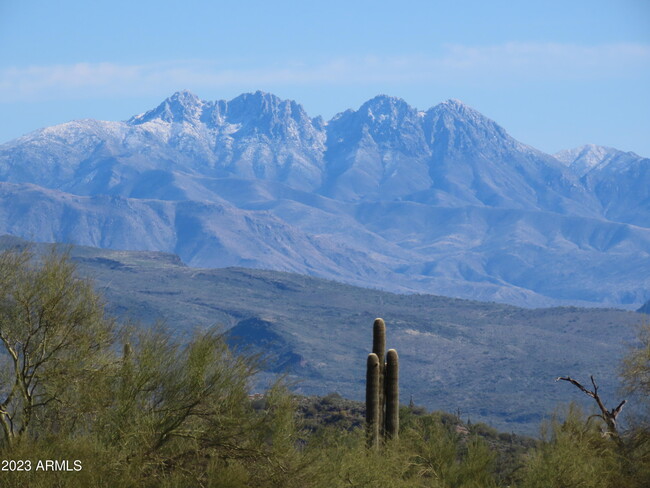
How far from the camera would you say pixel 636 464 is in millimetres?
28391

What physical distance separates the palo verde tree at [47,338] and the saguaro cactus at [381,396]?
22.3 feet

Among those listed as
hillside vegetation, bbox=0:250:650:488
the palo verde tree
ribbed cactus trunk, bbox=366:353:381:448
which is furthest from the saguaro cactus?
the palo verde tree

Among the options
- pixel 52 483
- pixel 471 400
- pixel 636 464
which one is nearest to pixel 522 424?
pixel 471 400

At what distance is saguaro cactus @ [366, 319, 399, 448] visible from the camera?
2864cm

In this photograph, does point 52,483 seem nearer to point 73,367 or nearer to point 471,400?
point 73,367

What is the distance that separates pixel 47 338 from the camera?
25531mm

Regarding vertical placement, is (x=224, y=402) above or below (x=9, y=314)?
below

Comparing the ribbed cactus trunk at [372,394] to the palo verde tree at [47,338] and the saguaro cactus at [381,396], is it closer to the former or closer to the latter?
the saguaro cactus at [381,396]

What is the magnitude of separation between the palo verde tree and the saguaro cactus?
268 inches

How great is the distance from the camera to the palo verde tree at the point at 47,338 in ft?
81.5

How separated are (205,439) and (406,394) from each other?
173m

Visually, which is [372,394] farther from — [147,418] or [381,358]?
[147,418]

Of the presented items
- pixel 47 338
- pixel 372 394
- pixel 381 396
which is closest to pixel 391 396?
pixel 381 396

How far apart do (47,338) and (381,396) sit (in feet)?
29.5
